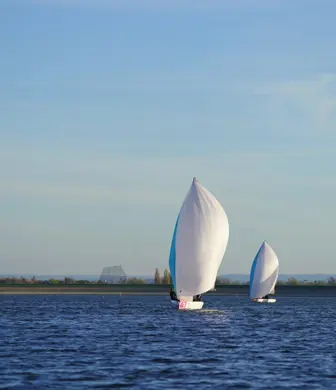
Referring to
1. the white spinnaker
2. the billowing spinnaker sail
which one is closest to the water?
the white spinnaker

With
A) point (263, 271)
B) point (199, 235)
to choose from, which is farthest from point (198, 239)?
point (263, 271)

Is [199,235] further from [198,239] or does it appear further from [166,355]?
[166,355]

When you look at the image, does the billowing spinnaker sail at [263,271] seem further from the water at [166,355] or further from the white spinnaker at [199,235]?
the water at [166,355]

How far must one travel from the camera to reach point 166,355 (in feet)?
192

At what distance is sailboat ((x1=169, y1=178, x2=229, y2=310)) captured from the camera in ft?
349

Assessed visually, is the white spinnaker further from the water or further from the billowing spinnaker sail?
the billowing spinnaker sail

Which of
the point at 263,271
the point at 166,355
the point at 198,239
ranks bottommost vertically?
the point at 166,355

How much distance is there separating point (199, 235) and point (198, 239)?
49 centimetres

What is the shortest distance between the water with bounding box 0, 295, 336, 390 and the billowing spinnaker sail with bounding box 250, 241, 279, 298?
2627 inches

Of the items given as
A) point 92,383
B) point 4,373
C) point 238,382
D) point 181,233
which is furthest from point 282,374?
point 181,233

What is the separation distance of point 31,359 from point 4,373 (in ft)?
22.0

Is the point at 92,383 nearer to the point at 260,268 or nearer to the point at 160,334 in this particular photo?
the point at 160,334

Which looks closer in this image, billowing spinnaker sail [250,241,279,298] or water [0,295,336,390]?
water [0,295,336,390]

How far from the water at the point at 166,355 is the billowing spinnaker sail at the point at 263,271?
2627 inches
